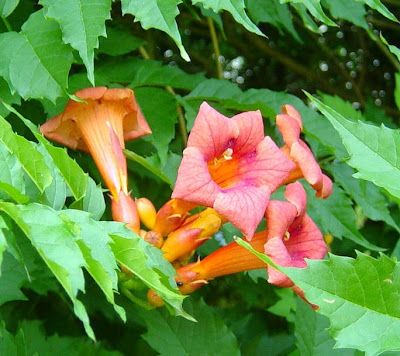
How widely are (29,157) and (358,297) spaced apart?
2.36ft

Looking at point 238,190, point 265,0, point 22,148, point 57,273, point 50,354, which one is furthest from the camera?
point 265,0

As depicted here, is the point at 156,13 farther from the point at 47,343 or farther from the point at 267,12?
the point at 47,343

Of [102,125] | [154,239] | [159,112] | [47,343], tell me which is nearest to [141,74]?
[159,112]

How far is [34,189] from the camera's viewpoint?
1.36 m

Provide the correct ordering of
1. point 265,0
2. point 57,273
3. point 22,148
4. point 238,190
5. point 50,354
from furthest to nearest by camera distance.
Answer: point 265,0 < point 50,354 < point 238,190 < point 22,148 < point 57,273

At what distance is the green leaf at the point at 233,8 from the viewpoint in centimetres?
162

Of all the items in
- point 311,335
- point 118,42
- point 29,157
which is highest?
point 29,157

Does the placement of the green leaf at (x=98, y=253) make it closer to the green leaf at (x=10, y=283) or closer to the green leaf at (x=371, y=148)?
the green leaf at (x=371, y=148)

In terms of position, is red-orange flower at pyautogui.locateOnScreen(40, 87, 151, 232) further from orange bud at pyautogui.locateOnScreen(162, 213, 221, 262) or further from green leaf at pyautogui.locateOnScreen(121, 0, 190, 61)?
green leaf at pyautogui.locateOnScreen(121, 0, 190, 61)

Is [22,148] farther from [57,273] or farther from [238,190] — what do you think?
[238,190]

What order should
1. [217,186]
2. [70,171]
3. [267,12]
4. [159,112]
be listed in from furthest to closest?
[267,12]
[159,112]
[217,186]
[70,171]

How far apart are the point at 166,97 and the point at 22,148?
3.41ft

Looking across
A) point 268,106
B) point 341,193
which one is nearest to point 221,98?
point 268,106

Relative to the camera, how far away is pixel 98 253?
3.72 ft
